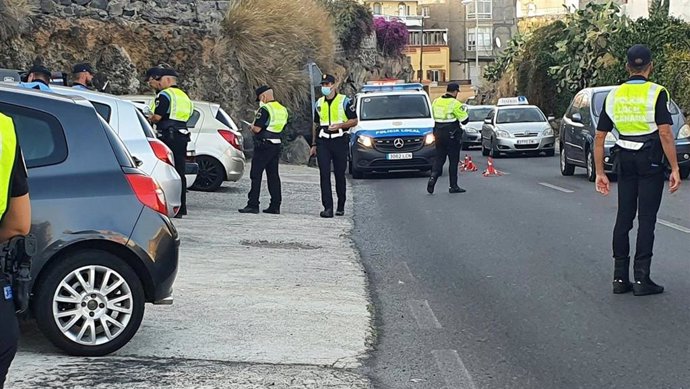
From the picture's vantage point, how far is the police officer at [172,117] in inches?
522

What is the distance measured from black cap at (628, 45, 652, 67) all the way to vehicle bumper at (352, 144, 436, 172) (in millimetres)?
13592

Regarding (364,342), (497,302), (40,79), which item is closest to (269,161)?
(40,79)

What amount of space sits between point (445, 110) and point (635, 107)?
8535 mm

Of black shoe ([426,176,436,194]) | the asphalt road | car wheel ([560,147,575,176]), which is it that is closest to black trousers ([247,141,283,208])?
the asphalt road

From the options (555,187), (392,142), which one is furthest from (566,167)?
(392,142)

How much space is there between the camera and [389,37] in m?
52.1

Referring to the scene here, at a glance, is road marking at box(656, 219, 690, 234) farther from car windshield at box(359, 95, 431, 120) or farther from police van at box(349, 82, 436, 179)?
car windshield at box(359, 95, 431, 120)

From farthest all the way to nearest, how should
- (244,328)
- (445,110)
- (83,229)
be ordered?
(445,110) < (244,328) < (83,229)

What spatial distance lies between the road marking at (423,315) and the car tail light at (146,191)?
6.98 feet

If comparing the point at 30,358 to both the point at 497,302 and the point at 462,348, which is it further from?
the point at 497,302

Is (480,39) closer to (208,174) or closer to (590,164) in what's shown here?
(590,164)

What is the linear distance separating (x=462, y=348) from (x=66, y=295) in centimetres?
253

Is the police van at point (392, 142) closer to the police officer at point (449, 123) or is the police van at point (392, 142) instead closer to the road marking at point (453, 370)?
the police officer at point (449, 123)

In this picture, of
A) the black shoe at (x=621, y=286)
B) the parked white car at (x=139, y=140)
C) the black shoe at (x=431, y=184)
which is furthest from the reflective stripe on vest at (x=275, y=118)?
the black shoe at (x=621, y=286)
